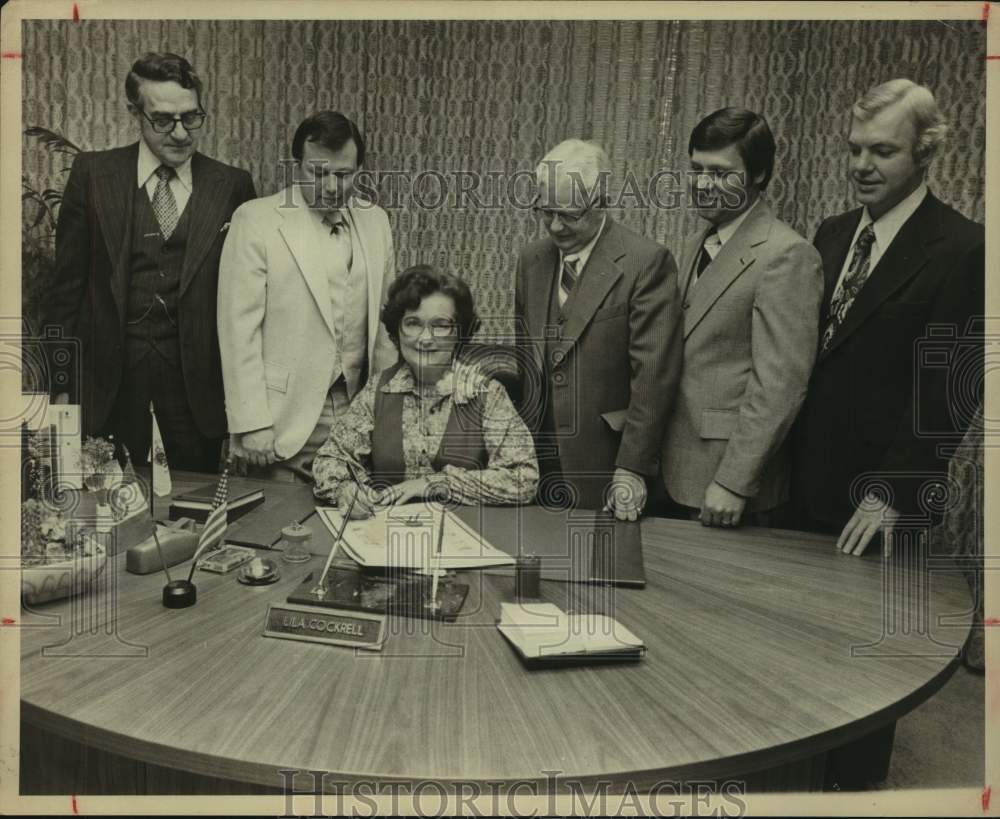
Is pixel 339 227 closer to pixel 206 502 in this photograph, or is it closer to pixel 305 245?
pixel 305 245

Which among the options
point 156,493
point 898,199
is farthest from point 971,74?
point 156,493

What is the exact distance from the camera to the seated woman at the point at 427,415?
2.22 meters

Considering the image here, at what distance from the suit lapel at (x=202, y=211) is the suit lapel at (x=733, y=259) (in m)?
1.35

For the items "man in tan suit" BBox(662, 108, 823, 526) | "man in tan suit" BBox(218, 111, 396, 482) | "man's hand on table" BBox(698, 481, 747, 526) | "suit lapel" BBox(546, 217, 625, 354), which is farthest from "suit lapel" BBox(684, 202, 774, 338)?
"man in tan suit" BBox(218, 111, 396, 482)

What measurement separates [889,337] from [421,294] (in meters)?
1.23

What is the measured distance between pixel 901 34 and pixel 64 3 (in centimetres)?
188

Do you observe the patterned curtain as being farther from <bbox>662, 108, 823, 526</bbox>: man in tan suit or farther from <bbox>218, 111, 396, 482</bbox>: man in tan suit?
<bbox>662, 108, 823, 526</bbox>: man in tan suit

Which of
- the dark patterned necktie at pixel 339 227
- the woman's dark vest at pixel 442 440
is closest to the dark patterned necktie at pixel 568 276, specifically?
the woman's dark vest at pixel 442 440

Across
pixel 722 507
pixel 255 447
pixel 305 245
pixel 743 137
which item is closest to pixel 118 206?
pixel 305 245

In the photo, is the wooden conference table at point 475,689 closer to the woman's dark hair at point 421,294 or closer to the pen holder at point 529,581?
the pen holder at point 529,581

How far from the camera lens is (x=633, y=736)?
1.12 m

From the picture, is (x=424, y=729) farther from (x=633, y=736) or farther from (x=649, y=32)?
(x=649, y=32)

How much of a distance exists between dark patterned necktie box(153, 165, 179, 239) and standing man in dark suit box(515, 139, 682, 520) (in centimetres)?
98

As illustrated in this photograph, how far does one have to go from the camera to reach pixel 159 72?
2.13 metres
